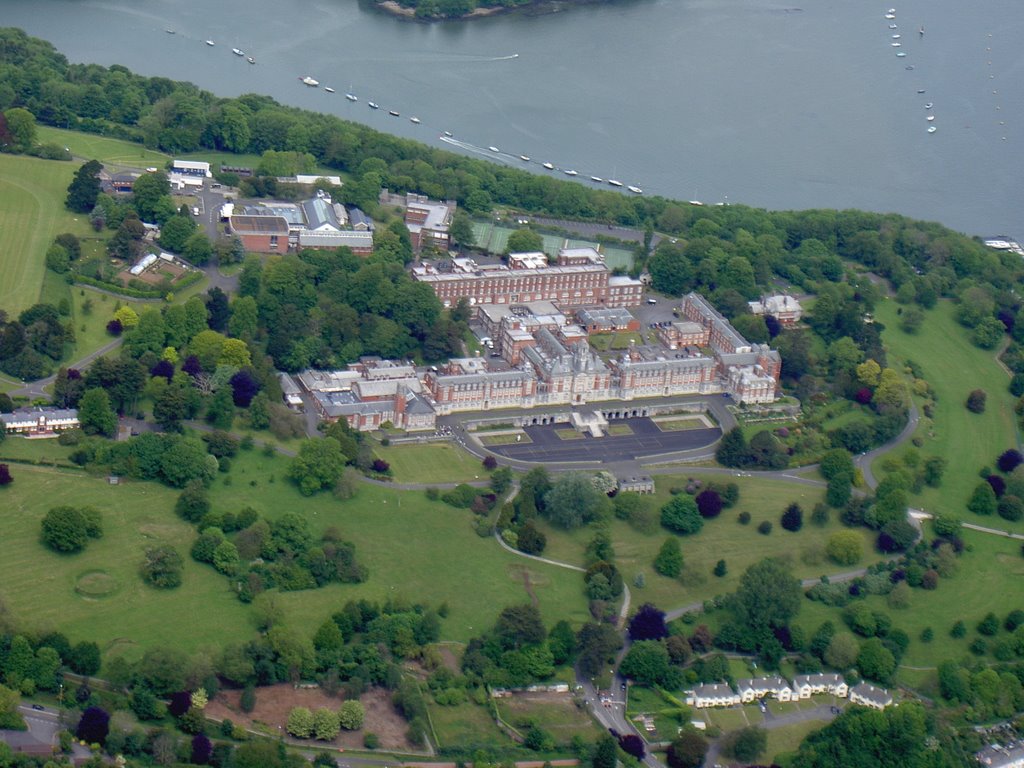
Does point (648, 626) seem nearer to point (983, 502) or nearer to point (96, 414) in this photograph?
point (983, 502)

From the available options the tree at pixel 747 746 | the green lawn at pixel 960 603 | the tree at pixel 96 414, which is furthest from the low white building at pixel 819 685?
the tree at pixel 96 414

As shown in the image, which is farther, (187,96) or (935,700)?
(187,96)

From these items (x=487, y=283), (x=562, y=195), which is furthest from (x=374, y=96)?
(x=487, y=283)

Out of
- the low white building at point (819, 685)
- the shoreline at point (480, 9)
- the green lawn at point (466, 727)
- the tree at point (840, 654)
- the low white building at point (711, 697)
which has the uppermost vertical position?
the shoreline at point (480, 9)

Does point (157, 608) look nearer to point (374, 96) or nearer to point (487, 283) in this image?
point (487, 283)

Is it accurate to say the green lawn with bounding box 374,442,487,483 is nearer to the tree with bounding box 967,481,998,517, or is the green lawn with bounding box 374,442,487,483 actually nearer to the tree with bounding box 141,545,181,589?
the tree with bounding box 141,545,181,589

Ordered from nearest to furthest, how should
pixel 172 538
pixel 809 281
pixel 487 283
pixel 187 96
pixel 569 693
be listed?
pixel 569 693
pixel 172 538
pixel 487 283
pixel 809 281
pixel 187 96

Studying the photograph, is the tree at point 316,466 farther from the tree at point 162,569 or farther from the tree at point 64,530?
the tree at point 64,530
